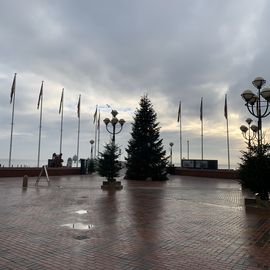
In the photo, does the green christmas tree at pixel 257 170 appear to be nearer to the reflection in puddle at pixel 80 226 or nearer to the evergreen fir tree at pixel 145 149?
the reflection in puddle at pixel 80 226

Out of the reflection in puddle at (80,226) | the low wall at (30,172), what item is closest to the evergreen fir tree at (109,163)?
the reflection in puddle at (80,226)

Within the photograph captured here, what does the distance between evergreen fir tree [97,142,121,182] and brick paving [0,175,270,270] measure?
776 centimetres

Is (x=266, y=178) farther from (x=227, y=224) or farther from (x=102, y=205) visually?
(x=102, y=205)

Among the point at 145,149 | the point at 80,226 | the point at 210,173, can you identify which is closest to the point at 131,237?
the point at 80,226

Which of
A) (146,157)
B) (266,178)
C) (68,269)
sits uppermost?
(146,157)

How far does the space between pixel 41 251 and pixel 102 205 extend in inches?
253

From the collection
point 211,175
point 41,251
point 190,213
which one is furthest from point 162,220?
point 211,175

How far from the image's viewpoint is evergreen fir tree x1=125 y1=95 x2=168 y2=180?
30281mm

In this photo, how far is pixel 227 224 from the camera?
9414 mm

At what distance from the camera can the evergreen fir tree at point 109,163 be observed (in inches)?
806

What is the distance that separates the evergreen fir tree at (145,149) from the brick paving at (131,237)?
17.7m

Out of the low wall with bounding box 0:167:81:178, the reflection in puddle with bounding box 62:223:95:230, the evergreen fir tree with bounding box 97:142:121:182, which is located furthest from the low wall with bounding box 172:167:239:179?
the reflection in puddle with bounding box 62:223:95:230

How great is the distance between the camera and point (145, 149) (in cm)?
3038

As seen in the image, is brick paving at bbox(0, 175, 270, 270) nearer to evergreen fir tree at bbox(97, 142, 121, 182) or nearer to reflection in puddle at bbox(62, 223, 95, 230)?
reflection in puddle at bbox(62, 223, 95, 230)
